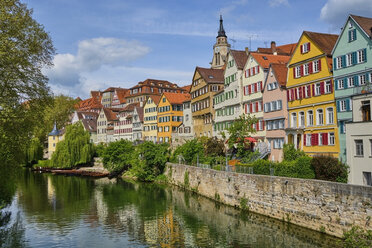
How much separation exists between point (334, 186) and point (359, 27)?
14.8 m

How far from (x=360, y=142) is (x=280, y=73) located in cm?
1602

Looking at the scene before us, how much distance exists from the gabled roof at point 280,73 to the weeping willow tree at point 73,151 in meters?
41.8

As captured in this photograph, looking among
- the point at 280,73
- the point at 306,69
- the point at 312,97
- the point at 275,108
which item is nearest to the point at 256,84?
the point at 280,73

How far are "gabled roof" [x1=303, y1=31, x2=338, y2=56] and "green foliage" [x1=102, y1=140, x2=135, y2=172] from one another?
33641 millimetres

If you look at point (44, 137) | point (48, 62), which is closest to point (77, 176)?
point (44, 137)

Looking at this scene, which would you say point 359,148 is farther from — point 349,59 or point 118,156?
point 118,156

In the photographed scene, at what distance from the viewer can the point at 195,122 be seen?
6088 cm

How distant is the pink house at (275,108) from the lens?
1471 inches

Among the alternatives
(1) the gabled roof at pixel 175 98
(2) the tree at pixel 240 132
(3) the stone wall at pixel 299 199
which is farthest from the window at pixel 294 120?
(1) the gabled roof at pixel 175 98

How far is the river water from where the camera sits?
859 inches

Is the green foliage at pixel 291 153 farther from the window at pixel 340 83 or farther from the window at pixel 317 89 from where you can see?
the window at pixel 340 83

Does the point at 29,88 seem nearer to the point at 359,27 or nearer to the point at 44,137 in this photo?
the point at 359,27

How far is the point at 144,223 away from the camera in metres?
27.3

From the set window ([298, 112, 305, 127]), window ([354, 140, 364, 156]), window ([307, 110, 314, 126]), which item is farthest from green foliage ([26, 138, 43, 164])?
window ([354, 140, 364, 156])
